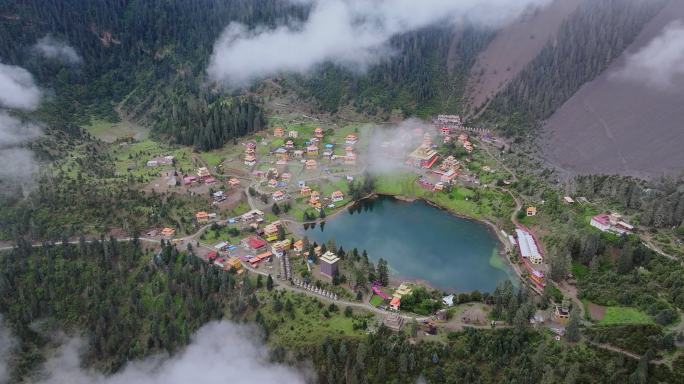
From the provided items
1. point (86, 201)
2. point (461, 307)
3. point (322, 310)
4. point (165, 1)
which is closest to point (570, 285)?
point (461, 307)

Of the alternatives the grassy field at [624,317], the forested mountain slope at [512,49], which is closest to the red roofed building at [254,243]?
the grassy field at [624,317]

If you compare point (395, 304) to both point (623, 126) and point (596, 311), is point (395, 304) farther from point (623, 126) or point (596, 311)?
point (623, 126)

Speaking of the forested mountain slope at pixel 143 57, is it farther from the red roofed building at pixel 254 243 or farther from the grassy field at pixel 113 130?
the red roofed building at pixel 254 243

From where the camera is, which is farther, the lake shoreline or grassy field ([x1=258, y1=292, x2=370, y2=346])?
the lake shoreline

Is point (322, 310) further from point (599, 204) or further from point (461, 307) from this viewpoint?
point (599, 204)


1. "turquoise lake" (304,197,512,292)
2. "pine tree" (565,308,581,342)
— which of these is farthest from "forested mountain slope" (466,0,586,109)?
"pine tree" (565,308,581,342)

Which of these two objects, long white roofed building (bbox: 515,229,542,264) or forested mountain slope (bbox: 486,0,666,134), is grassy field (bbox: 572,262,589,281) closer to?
long white roofed building (bbox: 515,229,542,264)
